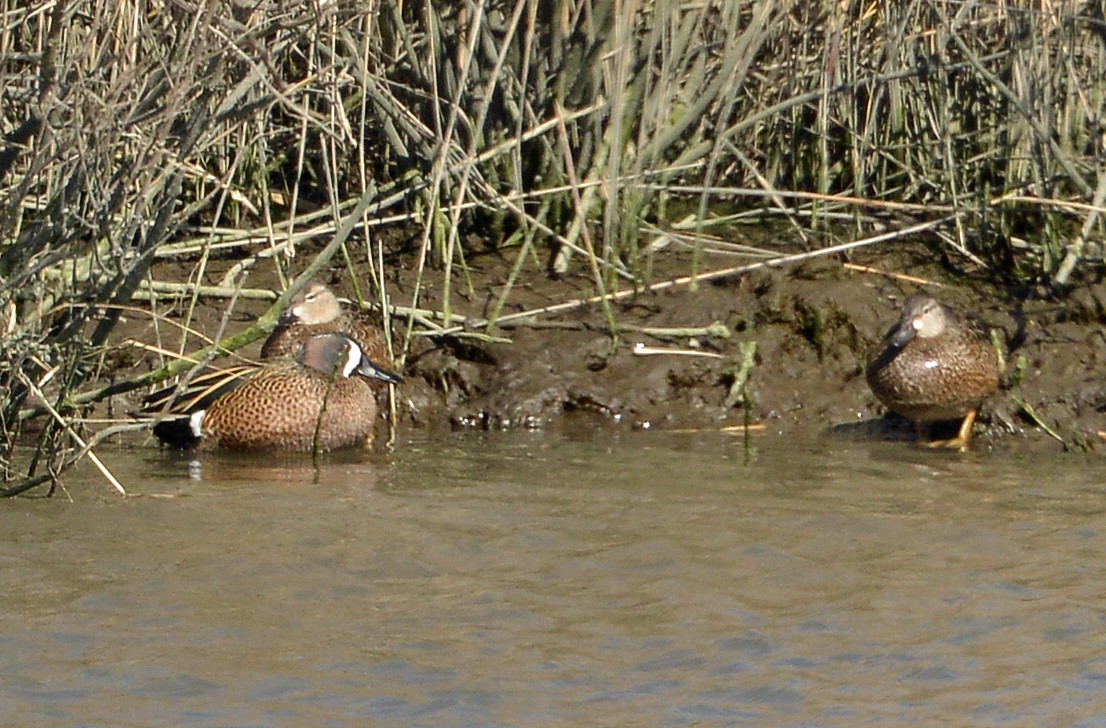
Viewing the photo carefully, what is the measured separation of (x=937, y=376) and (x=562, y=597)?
318 cm

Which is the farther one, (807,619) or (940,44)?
(940,44)

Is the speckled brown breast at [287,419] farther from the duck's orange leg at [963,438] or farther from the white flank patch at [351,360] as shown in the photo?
the duck's orange leg at [963,438]

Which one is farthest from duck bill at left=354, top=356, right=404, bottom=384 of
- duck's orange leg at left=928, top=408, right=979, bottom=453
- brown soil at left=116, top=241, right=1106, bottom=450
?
duck's orange leg at left=928, top=408, right=979, bottom=453

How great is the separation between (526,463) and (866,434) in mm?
1749

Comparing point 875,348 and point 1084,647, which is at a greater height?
point 875,348

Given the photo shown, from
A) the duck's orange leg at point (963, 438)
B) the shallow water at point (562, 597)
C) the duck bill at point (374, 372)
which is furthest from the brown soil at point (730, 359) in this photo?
the shallow water at point (562, 597)

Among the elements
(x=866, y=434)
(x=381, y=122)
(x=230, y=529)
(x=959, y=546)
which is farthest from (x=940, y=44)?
(x=230, y=529)

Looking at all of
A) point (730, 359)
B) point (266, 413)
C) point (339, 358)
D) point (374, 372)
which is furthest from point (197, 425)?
point (730, 359)

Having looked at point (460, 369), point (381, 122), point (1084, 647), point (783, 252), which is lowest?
point (1084, 647)

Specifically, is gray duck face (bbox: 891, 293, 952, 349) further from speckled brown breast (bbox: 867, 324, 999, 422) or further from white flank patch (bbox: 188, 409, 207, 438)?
white flank patch (bbox: 188, 409, 207, 438)

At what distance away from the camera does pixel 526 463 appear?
6.99 meters

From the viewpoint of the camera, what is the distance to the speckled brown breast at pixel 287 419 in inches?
301

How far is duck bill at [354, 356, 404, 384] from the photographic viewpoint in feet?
25.7

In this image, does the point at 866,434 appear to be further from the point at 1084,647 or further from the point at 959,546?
the point at 1084,647
